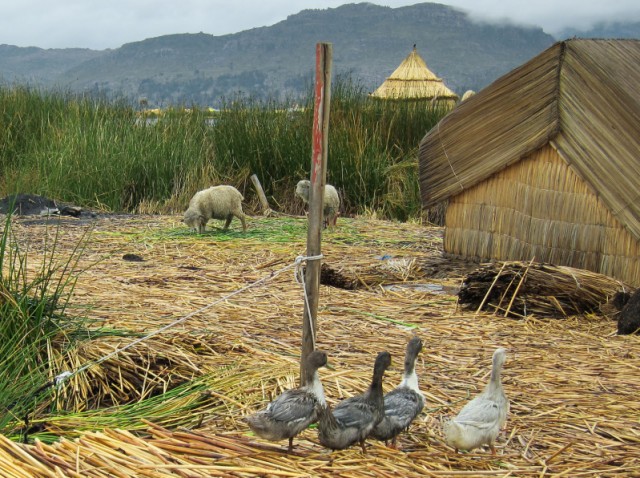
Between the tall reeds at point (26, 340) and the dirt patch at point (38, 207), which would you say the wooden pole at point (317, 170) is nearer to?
the tall reeds at point (26, 340)

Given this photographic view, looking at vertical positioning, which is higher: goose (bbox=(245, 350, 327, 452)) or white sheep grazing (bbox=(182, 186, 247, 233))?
white sheep grazing (bbox=(182, 186, 247, 233))

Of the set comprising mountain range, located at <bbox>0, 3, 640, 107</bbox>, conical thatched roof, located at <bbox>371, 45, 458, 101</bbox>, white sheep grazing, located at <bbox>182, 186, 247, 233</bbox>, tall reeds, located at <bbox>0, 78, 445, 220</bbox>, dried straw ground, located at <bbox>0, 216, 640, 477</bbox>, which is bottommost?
dried straw ground, located at <bbox>0, 216, 640, 477</bbox>

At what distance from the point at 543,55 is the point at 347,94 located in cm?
679

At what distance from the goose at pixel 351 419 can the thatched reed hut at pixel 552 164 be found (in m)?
3.09

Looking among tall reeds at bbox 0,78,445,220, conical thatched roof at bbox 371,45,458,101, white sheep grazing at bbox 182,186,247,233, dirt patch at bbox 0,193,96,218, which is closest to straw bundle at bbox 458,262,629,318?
white sheep grazing at bbox 182,186,247,233

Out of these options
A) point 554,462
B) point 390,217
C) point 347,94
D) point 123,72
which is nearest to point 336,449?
point 554,462

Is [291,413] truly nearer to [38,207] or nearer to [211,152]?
[38,207]

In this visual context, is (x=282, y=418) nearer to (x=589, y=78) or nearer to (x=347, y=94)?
(x=589, y=78)

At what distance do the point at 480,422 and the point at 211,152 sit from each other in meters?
9.59

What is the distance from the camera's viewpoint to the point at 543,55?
643cm

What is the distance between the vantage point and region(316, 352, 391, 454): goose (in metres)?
3.07

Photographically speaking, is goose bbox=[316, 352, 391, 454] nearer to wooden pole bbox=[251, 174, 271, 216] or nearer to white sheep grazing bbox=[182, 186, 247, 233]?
white sheep grazing bbox=[182, 186, 247, 233]

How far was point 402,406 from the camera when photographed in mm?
3334

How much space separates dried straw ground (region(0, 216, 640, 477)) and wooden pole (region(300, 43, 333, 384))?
331 mm
